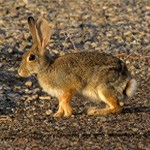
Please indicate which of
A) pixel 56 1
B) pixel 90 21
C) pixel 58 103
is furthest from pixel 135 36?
pixel 58 103

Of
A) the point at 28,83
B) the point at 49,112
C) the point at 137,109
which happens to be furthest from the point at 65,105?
the point at 28,83

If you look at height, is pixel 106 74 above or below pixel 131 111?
above

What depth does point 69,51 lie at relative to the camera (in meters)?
11.7

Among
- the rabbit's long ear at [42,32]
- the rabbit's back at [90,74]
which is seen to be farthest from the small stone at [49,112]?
the rabbit's long ear at [42,32]

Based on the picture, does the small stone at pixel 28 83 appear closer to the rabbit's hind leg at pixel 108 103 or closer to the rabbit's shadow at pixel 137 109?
the rabbit's hind leg at pixel 108 103

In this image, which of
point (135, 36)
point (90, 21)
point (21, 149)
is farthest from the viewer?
point (90, 21)

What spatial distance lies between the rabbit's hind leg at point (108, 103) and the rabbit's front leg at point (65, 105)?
0.89 feet

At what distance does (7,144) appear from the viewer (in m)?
7.26

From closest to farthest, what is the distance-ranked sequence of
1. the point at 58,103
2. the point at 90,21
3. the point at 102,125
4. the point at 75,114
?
the point at 102,125
the point at 75,114
the point at 58,103
the point at 90,21

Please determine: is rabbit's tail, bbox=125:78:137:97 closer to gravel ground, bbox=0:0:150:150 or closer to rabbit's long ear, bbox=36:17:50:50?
gravel ground, bbox=0:0:150:150

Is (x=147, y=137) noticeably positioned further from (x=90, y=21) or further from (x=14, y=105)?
(x=90, y=21)

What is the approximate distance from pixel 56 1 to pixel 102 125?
24.5 feet

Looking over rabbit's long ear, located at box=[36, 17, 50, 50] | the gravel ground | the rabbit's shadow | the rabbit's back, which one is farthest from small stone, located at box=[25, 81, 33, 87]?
the rabbit's shadow

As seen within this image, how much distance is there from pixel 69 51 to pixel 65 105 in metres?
3.33
